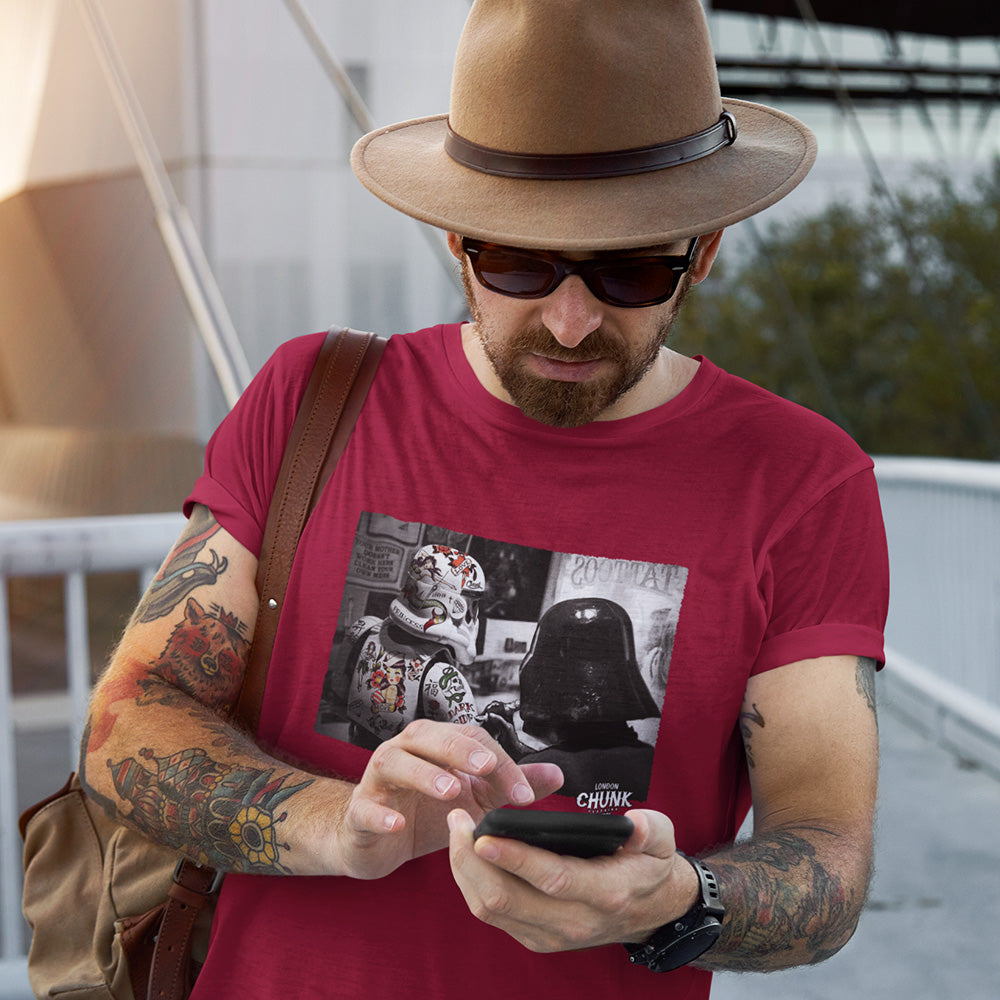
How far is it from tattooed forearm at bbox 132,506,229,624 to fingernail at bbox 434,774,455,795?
19.9 inches

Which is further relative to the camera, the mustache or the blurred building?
the blurred building

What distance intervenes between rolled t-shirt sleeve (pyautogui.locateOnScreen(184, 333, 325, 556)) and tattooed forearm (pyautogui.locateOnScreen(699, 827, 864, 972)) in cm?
71

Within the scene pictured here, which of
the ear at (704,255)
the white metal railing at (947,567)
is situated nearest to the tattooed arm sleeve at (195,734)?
the ear at (704,255)

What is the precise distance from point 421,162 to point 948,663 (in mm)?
3850

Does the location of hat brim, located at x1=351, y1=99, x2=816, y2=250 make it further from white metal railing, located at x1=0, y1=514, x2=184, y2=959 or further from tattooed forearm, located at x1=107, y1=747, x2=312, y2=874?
white metal railing, located at x1=0, y1=514, x2=184, y2=959

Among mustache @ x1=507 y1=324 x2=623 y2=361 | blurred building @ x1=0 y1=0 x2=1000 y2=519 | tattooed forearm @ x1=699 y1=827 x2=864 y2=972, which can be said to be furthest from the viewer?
blurred building @ x1=0 y1=0 x2=1000 y2=519

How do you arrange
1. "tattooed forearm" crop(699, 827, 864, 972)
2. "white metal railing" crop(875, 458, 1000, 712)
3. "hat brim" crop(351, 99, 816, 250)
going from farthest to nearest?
"white metal railing" crop(875, 458, 1000, 712) → "hat brim" crop(351, 99, 816, 250) → "tattooed forearm" crop(699, 827, 864, 972)

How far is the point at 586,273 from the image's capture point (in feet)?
4.64

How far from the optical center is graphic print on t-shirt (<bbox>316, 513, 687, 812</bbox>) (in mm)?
1398

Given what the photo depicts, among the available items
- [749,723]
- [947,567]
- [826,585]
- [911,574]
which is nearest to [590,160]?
[826,585]

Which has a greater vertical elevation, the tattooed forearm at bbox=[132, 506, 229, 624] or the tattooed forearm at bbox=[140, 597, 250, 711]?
the tattooed forearm at bbox=[132, 506, 229, 624]

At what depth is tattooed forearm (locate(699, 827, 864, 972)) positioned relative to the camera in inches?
49.0

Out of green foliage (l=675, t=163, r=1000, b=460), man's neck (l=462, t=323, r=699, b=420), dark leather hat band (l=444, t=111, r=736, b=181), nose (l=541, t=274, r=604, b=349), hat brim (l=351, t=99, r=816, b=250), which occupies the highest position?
dark leather hat band (l=444, t=111, r=736, b=181)

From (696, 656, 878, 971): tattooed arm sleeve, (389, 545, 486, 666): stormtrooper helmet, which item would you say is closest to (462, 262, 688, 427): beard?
(389, 545, 486, 666): stormtrooper helmet
